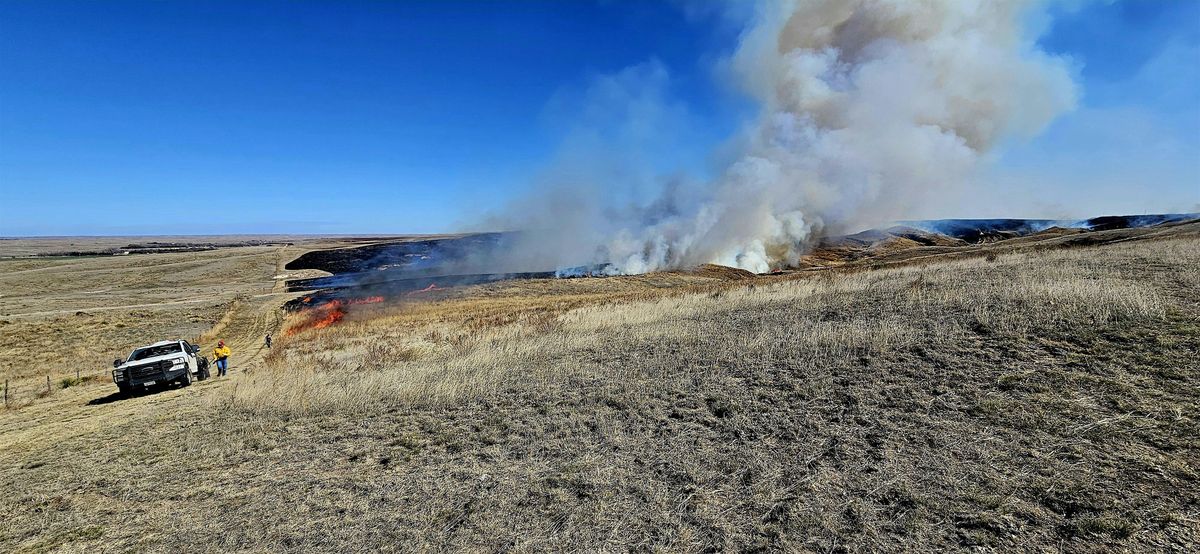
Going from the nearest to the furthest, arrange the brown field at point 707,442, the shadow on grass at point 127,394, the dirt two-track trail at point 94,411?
the brown field at point 707,442, the dirt two-track trail at point 94,411, the shadow on grass at point 127,394

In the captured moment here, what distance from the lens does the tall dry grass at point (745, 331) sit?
354 inches

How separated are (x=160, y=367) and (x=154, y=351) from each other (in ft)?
5.32

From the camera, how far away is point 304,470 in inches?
256

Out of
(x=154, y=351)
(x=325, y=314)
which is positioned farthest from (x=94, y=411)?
(x=325, y=314)

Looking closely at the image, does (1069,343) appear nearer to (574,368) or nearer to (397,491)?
(574,368)

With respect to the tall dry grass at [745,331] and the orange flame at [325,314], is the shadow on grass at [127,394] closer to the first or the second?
the tall dry grass at [745,331]

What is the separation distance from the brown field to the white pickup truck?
1.46 m

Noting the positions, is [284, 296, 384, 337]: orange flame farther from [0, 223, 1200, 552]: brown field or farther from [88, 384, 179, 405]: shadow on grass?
[0, 223, 1200, 552]: brown field

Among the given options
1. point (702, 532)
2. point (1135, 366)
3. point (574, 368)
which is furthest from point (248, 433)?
point (1135, 366)

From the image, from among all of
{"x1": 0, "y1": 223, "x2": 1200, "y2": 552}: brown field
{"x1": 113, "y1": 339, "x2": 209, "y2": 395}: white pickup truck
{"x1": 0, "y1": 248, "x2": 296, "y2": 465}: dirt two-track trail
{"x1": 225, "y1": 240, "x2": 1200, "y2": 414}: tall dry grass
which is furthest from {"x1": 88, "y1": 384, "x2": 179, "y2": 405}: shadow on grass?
{"x1": 225, "y1": 240, "x2": 1200, "y2": 414}: tall dry grass

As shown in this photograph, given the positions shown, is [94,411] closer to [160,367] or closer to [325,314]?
[160,367]

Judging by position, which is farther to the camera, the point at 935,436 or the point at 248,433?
the point at 248,433

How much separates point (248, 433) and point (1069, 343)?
12814 millimetres

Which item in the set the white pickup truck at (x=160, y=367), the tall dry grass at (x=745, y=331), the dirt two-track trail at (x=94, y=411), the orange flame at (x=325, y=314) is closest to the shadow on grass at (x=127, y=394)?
the dirt two-track trail at (x=94, y=411)
